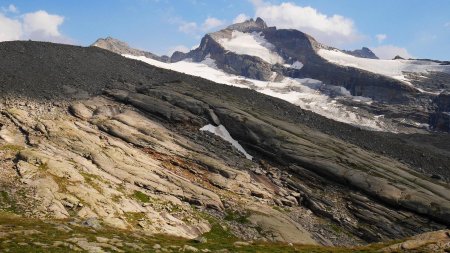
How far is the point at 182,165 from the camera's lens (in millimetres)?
60281

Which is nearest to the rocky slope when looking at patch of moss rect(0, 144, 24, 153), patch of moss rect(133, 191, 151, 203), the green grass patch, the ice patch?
patch of moss rect(0, 144, 24, 153)

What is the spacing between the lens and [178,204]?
49.7 meters

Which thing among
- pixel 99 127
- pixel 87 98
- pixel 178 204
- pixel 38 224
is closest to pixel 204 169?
pixel 178 204

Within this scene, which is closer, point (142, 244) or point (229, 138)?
point (142, 244)

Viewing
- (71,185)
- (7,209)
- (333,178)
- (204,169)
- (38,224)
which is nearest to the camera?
(38,224)

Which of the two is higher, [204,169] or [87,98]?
[87,98]

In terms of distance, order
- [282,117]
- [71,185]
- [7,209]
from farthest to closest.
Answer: [282,117] < [71,185] < [7,209]

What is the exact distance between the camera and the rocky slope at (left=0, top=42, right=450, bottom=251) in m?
45.4

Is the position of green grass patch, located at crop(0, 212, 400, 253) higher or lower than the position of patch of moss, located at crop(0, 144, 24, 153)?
lower

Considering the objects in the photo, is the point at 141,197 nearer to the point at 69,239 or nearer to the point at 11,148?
the point at 11,148

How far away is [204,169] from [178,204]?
1162 cm

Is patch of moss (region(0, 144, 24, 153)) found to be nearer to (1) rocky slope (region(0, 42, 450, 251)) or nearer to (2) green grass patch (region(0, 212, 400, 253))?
(1) rocky slope (region(0, 42, 450, 251))

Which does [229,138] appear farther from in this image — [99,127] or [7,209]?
[7,209]

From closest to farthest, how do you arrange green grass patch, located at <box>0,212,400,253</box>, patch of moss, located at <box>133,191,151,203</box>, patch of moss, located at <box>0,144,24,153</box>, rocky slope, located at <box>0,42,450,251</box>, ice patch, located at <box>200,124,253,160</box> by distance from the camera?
1. green grass patch, located at <box>0,212,400,253</box>
2. rocky slope, located at <box>0,42,450,251</box>
3. patch of moss, located at <box>133,191,151,203</box>
4. patch of moss, located at <box>0,144,24,153</box>
5. ice patch, located at <box>200,124,253,160</box>
